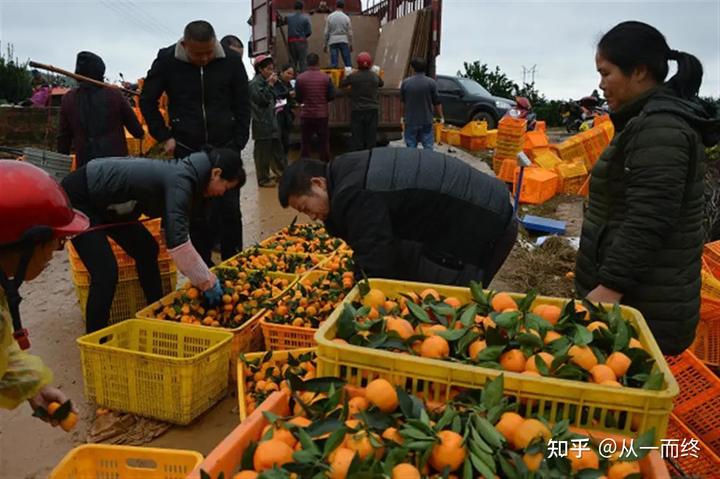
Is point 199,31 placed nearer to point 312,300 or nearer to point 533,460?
point 312,300

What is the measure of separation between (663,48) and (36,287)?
5280 mm

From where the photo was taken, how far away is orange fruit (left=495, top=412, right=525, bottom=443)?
1.40m

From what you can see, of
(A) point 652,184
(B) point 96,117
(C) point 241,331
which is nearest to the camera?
(A) point 652,184

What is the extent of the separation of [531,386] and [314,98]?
7.94 m

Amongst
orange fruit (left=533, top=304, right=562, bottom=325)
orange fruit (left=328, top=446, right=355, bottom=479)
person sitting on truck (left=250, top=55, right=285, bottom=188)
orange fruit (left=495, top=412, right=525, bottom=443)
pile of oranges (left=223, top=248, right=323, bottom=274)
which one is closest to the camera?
orange fruit (left=328, top=446, right=355, bottom=479)

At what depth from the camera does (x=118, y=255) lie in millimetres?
4348

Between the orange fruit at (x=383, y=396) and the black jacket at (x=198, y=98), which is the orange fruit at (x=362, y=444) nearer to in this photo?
the orange fruit at (x=383, y=396)

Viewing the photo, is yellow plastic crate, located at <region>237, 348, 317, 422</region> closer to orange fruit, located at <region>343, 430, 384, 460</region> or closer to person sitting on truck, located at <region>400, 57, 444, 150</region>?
orange fruit, located at <region>343, 430, 384, 460</region>

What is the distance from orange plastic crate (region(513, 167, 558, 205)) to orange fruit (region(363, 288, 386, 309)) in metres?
7.56

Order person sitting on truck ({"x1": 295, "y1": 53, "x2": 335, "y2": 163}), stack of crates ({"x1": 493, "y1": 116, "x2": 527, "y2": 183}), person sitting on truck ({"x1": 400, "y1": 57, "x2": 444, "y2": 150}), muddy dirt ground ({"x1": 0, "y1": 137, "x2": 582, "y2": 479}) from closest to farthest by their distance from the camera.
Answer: muddy dirt ground ({"x1": 0, "y1": 137, "x2": 582, "y2": 479}) → person sitting on truck ({"x1": 295, "y1": 53, "x2": 335, "y2": 163}) → person sitting on truck ({"x1": 400, "y1": 57, "x2": 444, "y2": 150}) → stack of crates ({"x1": 493, "y1": 116, "x2": 527, "y2": 183})

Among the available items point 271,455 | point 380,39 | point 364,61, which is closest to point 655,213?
point 271,455

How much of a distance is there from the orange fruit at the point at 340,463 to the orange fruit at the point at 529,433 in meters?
0.40

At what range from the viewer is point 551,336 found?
1657mm

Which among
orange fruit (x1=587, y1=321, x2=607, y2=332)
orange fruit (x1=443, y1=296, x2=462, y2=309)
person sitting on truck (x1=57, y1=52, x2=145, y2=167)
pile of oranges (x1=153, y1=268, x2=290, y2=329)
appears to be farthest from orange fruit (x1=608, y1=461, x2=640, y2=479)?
person sitting on truck (x1=57, y1=52, x2=145, y2=167)
